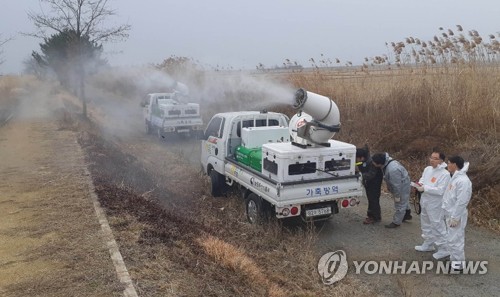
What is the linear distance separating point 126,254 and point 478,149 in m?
8.56

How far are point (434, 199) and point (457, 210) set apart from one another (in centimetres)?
71

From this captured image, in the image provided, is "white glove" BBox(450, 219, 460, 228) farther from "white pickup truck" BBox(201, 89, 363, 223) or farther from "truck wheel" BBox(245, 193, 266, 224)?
"truck wheel" BBox(245, 193, 266, 224)

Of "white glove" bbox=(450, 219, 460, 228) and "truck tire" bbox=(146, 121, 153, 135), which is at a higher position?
"white glove" bbox=(450, 219, 460, 228)

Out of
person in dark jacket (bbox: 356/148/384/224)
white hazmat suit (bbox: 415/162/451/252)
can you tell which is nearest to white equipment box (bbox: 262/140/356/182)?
person in dark jacket (bbox: 356/148/384/224)

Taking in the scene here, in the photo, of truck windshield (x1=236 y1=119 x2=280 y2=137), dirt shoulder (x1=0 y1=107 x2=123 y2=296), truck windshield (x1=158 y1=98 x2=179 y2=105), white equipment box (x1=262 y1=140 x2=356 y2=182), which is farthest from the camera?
truck windshield (x1=158 y1=98 x2=179 y2=105)

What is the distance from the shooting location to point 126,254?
18.1 feet

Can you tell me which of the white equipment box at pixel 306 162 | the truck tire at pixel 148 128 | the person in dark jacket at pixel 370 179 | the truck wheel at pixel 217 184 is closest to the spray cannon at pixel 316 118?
the white equipment box at pixel 306 162

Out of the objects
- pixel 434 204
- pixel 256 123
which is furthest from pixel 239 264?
pixel 256 123

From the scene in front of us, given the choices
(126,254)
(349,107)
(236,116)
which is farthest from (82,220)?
(349,107)

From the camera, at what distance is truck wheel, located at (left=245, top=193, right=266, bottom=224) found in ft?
26.0

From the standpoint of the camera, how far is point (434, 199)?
6.59 metres

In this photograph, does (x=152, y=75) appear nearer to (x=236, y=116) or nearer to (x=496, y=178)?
(x=236, y=116)

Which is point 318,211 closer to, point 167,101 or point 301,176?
point 301,176

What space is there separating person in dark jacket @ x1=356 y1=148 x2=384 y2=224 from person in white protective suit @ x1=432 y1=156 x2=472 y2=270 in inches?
78.7
